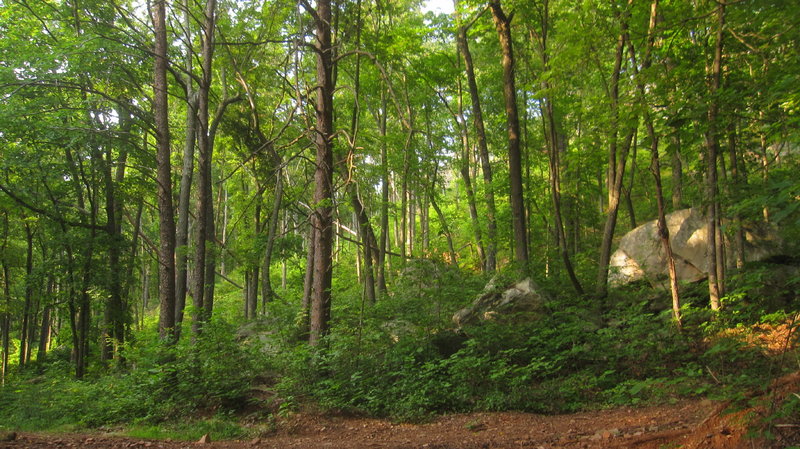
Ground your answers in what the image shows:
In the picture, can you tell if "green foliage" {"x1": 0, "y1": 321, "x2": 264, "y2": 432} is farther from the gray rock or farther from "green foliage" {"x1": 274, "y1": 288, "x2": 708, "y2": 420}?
the gray rock

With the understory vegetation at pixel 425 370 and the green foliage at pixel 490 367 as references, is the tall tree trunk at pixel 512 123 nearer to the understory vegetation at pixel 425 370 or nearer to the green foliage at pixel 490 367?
the understory vegetation at pixel 425 370

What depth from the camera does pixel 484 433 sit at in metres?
5.20

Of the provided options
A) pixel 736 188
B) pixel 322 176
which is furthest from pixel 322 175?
pixel 736 188

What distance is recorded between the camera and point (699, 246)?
10.6 meters

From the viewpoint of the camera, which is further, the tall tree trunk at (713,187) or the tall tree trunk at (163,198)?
the tall tree trunk at (163,198)

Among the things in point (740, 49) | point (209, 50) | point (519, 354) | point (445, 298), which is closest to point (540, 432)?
point (519, 354)

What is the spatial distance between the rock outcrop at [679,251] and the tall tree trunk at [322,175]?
20.7 feet

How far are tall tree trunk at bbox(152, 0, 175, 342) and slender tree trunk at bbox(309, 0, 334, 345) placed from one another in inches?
140

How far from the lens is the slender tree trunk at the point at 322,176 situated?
7.76 meters

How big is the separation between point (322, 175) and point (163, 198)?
4.19 meters

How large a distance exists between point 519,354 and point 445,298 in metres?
2.15

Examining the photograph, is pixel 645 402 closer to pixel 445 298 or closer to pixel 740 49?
pixel 445 298

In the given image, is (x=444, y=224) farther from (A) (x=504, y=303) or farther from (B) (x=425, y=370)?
(B) (x=425, y=370)

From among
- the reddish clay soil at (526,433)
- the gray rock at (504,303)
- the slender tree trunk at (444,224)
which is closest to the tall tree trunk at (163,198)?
the reddish clay soil at (526,433)
